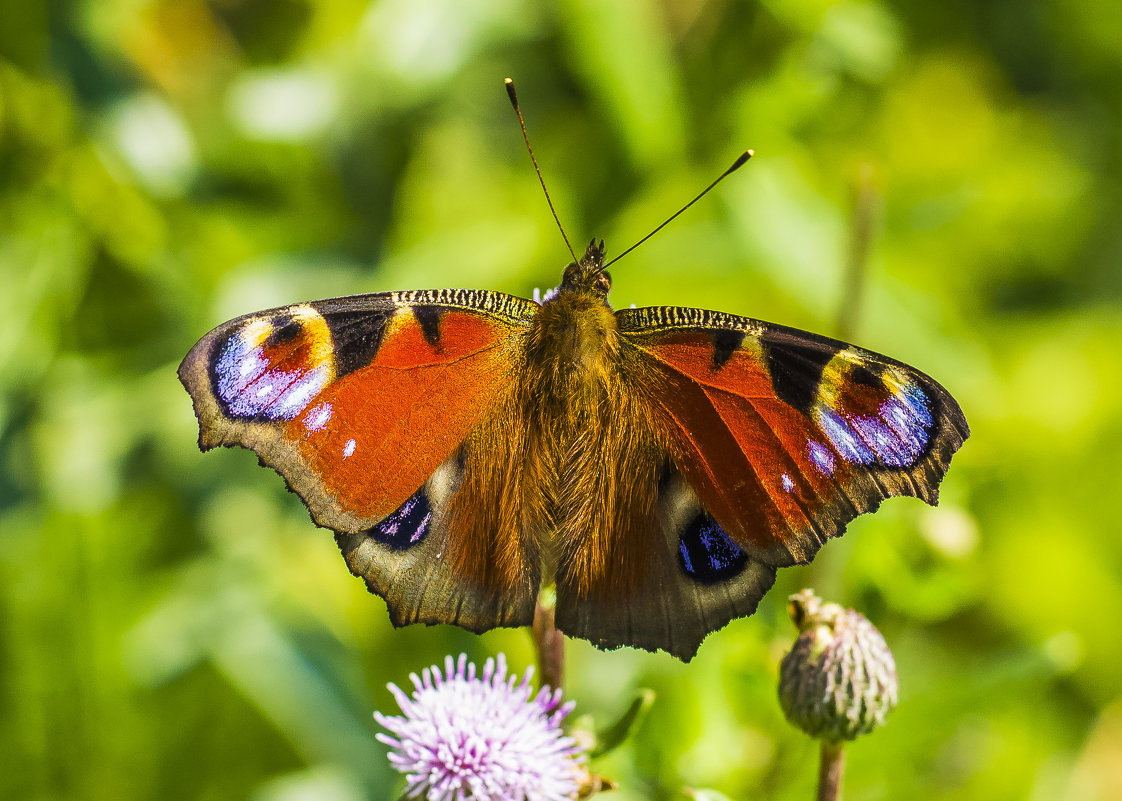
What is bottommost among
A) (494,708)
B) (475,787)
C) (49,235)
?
(475,787)

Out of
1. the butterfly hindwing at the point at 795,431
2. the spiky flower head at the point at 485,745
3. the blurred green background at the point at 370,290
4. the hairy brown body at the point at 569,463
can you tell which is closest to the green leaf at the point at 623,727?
the spiky flower head at the point at 485,745

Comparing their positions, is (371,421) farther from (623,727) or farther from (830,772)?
(830,772)

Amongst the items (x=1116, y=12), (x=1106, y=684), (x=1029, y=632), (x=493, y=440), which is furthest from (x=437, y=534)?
(x=1116, y=12)

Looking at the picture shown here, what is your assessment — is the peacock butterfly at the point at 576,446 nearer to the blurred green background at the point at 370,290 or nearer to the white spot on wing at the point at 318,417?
the white spot on wing at the point at 318,417

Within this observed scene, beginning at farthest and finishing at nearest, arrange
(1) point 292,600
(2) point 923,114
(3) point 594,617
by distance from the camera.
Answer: (2) point 923,114, (1) point 292,600, (3) point 594,617

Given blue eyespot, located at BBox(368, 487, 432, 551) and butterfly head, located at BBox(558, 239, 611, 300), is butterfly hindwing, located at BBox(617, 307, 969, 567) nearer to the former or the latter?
butterfly head, located at BBox(558, 239, 611, 300)

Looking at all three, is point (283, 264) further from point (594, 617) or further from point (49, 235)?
point (594, 617)

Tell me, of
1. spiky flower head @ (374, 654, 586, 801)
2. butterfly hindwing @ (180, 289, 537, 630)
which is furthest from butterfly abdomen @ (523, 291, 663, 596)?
spiky flower head @ (374, 654, 586, 801)
